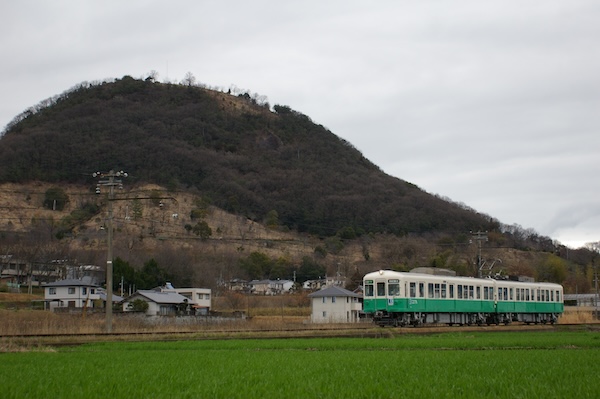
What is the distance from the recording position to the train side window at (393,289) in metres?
38.4

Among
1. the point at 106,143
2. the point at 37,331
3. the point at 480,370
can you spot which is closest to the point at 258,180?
the point at 106,143

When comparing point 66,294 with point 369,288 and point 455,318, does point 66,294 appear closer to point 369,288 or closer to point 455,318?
point 369,288

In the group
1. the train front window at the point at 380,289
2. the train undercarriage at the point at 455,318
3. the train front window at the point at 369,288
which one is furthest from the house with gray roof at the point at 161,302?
the train undercarriage at the point at 455,318

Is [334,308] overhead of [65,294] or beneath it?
beneath

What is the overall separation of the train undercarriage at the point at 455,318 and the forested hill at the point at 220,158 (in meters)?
75.8

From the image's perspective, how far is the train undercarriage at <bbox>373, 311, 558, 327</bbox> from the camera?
38844mm

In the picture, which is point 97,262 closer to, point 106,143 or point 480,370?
point 106,143

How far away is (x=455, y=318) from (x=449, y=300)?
6.40 ft

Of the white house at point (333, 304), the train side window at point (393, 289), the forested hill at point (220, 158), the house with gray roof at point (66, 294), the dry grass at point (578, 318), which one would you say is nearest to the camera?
the train side window at point (393, 289)

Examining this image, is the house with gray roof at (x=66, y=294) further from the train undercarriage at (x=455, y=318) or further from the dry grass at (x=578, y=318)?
the dry grass at (x=578, y=318)

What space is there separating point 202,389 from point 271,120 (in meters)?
183

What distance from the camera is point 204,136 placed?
17175cm

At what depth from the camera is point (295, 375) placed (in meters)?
13.9

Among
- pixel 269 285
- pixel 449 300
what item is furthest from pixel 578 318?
pixel 269 285
